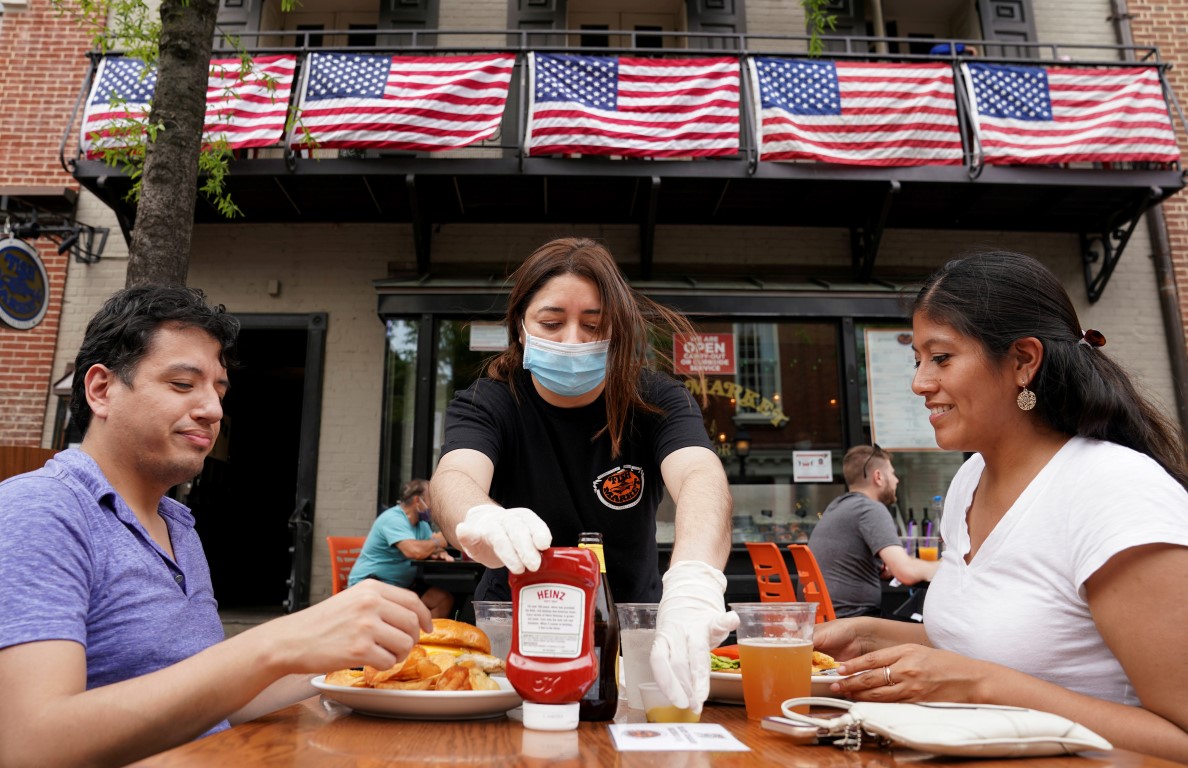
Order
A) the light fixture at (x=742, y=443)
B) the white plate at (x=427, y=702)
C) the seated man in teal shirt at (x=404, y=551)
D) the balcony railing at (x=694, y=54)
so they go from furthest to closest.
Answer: the light fixture at (x=742, y=443) < the balcony railing at (x=694, y=54) < the seated man in teal shirt at (x=404, y=551) < the white plate at (x=427, y=702)

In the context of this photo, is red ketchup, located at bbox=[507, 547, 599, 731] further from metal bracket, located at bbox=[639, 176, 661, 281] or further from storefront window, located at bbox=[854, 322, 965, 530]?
storefront window, located at bbox=[854, 322, 965, 530]

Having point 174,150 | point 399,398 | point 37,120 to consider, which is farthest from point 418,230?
point 37,120

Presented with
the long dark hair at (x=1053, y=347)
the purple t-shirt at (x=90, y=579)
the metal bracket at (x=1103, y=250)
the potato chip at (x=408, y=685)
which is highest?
the metal bracket at (x=1103, y=250)

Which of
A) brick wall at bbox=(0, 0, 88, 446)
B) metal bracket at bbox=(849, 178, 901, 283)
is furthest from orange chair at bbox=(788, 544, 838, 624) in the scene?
brick wall at bbox=(0, 0, 88, 446)

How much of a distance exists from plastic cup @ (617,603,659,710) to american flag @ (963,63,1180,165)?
25.9 ft

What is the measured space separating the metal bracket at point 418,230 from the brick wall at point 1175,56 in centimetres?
841

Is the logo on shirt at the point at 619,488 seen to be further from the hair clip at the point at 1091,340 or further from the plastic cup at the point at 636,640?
the hair clip at the point at 1091,340

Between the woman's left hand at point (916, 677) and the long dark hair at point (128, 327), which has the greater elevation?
the long dark hair at point (128, 327)

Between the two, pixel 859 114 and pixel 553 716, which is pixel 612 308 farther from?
pixel 859 114

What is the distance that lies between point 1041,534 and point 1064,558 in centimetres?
7

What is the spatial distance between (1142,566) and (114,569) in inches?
70.8

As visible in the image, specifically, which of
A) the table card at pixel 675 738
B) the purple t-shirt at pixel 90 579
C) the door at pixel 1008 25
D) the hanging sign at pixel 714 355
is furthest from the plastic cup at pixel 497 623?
the door at pixel 1008 25

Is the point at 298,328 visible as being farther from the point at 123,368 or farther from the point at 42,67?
the point at 123,368

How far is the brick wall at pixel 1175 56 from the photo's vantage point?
28.9ft
